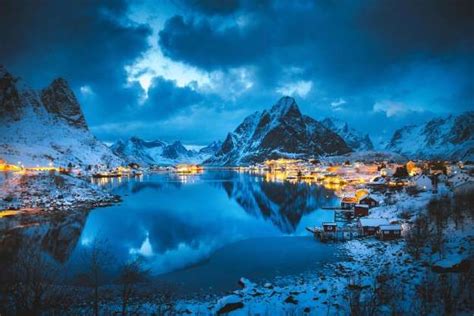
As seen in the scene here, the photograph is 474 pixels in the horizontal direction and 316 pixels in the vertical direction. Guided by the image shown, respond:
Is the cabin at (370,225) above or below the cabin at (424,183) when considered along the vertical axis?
below

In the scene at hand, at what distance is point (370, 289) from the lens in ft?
67.4

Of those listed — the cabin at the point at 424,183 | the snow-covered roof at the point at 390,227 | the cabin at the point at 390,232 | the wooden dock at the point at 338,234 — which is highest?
the cabin at the point at 424,183

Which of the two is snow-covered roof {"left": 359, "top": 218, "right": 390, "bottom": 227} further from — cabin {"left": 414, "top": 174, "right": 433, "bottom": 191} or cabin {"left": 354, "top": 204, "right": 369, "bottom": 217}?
cabin {"left": 414, "top": 174, "right": 433, "bottom": 191}

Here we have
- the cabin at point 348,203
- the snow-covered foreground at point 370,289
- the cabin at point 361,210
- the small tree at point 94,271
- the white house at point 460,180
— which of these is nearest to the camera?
the snow-covered foreground at point 370,289

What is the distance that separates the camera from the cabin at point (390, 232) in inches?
1401

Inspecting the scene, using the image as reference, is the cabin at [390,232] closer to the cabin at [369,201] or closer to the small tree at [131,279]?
the cabin at [369,201]

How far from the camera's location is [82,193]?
74312mm

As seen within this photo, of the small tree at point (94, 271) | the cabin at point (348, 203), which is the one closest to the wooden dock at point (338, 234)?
the cabin at point (348, 203)

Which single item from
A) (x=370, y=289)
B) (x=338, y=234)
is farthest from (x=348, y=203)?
(x=370, y=289)

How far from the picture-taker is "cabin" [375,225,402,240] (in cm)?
3559

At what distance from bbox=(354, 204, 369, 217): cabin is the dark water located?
4.17 meters

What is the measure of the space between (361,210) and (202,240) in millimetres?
26629

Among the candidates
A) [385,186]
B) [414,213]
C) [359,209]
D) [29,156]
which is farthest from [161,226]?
[29,156]

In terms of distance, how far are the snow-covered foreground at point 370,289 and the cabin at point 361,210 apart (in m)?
20.3
